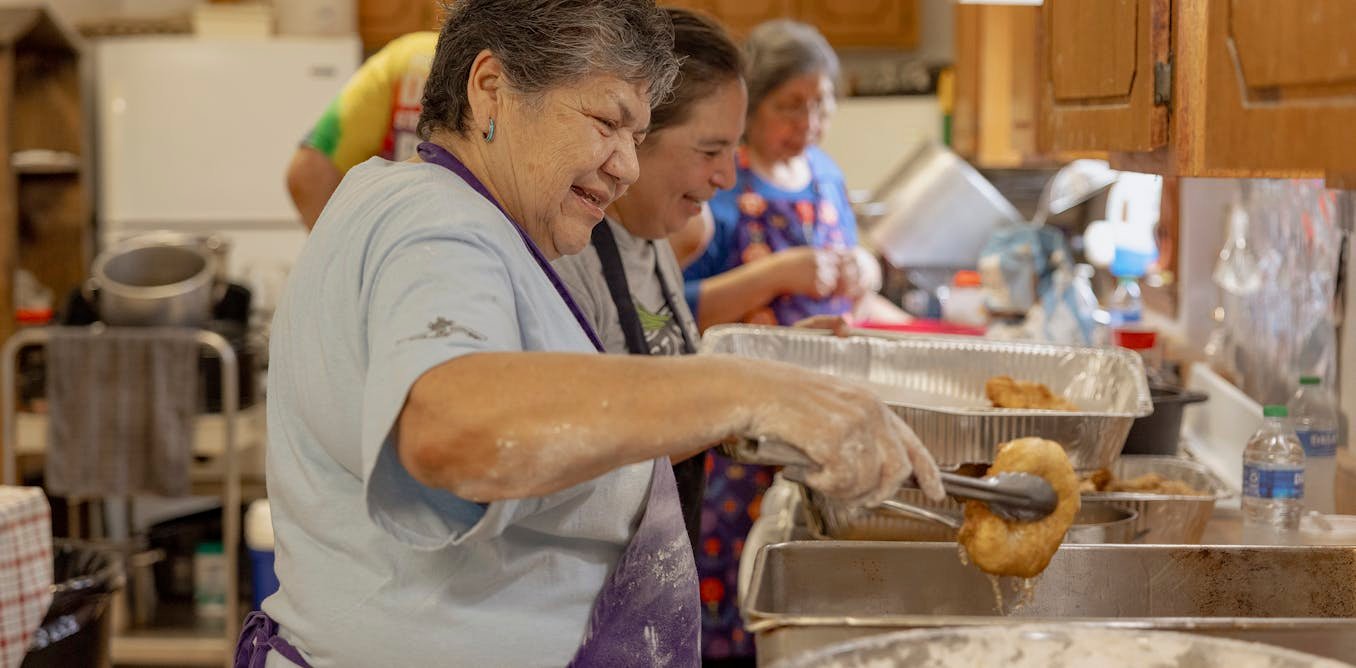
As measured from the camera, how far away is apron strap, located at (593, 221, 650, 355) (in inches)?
67.4

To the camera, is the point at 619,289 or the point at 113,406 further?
the point at 113,406

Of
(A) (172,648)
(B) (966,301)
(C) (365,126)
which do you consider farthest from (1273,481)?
(A) (172,648)

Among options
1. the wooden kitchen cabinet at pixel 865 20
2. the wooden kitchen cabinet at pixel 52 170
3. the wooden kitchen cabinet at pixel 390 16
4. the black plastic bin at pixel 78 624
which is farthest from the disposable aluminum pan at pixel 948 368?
the wooden kitchen cabinet at pixel 390 16

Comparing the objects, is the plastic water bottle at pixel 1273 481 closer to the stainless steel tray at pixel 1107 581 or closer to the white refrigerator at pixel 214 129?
the stainless steel tray at pixel 1107 581

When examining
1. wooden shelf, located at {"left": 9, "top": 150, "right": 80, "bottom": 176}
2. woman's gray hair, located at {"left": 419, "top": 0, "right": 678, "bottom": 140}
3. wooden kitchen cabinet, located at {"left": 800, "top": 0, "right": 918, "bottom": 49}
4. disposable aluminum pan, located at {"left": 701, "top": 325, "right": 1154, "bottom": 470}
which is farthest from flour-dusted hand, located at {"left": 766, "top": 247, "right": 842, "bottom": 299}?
wooden kitchen cabinet, located at {"left": 800, "top": 0, "right": 918, "bottom": 49}

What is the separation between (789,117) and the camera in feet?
9.50

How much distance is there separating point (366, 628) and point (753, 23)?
4.61 m

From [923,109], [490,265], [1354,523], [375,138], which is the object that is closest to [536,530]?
[490,265]

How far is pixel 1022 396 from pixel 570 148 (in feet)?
2.90

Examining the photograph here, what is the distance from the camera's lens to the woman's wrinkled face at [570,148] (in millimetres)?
1109

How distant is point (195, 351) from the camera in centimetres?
334

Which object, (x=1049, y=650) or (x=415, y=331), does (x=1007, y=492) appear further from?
(x=415, y=331)

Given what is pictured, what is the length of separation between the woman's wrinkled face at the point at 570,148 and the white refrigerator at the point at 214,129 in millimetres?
3882

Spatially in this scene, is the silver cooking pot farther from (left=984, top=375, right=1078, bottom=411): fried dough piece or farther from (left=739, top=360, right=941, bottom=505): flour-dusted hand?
(left=739, top=360, right=941, bottom=505): flour-dusted hand
